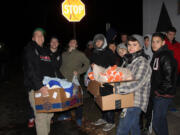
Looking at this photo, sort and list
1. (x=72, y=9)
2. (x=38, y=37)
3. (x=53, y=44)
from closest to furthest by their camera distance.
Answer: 1. (x=38, y=37)
2. (x=53, y=44)
3. (x=72, y=9)

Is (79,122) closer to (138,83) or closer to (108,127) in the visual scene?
(108,127)

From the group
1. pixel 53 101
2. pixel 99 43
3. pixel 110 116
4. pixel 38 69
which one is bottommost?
pixel 110 116

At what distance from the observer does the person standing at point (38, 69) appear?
293 cm

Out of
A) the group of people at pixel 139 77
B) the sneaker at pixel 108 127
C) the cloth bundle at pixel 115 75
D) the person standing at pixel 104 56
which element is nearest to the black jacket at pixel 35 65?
the group of people at pixel 139 77

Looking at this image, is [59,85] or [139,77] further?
[59,85]

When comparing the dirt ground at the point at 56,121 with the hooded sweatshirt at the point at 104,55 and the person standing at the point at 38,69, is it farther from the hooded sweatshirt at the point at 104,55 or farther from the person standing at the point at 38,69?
the hooded sweatshirt at the point at 104,55

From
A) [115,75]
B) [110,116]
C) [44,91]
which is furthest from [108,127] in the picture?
[115,75]

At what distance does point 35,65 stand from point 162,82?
81.8 inches

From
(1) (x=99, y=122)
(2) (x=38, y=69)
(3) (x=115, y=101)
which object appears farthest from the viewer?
(1) (x=99, y=122)

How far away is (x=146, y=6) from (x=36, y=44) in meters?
7.06

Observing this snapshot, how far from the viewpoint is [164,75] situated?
269 cm

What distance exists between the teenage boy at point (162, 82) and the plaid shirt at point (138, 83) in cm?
28

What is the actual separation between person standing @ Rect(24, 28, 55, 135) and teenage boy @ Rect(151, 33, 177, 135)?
1755 mm

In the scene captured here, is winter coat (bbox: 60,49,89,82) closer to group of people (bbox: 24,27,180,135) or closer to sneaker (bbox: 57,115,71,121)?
group of people (bbox: 24,27,180,135)
